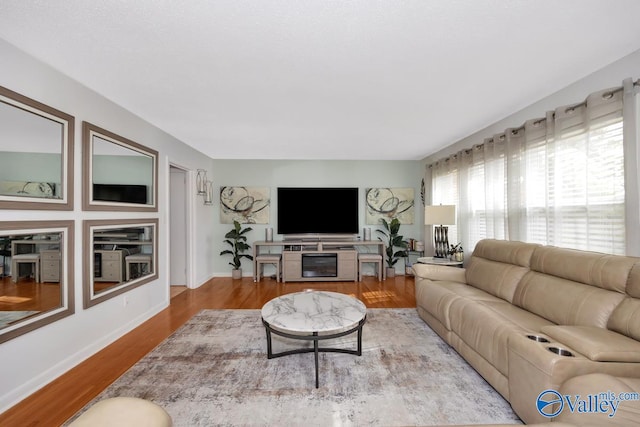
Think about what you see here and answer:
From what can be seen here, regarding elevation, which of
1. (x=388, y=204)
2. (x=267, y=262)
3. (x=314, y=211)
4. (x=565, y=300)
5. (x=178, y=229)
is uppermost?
(x=388, y=204)

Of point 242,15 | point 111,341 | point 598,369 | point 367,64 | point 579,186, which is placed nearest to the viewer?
point 598,369

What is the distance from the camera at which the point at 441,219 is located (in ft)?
12.8

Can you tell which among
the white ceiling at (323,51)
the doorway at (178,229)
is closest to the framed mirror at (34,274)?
the white ceiling at (323,51)

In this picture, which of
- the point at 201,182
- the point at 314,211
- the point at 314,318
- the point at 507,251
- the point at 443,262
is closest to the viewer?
the point at 314,318

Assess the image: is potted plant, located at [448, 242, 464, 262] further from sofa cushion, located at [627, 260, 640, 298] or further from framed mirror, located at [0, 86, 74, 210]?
framed mirror, located at [0, 86, 74, 210]

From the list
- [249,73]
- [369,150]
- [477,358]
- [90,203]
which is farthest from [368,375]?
[369,150]

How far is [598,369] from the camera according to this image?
4.64ft

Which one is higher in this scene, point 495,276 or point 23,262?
point 23,262

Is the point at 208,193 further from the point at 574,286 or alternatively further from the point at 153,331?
the point at 574,286

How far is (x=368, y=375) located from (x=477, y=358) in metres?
0.83

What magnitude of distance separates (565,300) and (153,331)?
378 centimetres

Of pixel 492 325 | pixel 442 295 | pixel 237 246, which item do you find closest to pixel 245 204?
pixel 237 246

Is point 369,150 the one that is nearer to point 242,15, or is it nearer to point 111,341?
point 242,15

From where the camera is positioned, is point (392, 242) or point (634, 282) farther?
point (392, 242)
